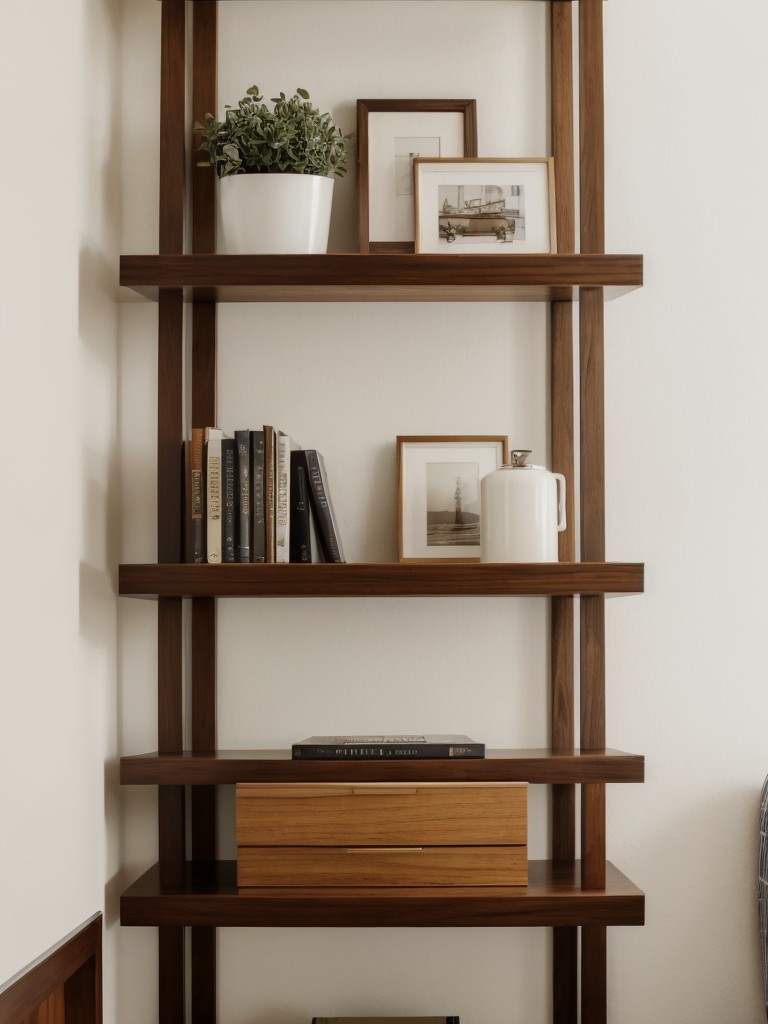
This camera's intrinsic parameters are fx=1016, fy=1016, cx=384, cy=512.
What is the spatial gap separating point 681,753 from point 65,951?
107cm

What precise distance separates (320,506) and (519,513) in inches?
12.7

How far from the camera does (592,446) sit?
1756 millimetres

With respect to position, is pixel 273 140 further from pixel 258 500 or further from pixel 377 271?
pixel 258 500

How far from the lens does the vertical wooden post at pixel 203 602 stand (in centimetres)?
175

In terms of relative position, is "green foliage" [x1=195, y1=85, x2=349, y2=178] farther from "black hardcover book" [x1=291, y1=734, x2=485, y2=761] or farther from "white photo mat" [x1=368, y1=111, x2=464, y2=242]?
"black hardcover book" [x1=291, y1=734, x2=485, y2=761]

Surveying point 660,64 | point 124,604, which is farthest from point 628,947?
point 660,64

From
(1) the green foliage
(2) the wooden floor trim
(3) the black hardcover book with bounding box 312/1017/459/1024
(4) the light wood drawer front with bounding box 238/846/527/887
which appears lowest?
(3) the black hardcover book with bounding box 312/1017/459/1024

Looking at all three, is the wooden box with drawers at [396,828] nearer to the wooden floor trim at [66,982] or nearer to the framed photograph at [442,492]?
the wooden floor trim at [66,982]

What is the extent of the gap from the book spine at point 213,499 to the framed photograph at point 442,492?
0.32m

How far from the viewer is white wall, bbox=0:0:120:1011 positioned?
4.13ft

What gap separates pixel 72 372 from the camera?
1.52 m

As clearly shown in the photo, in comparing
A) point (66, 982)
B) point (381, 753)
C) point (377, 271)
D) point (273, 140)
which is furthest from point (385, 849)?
point (273, 140)

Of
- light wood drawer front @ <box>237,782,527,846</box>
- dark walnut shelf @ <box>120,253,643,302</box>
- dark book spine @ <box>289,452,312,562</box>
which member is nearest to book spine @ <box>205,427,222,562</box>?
dark book spine @ <box>289,452,312,562</box>

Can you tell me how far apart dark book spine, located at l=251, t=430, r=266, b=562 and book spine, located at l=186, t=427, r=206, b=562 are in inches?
3.4
